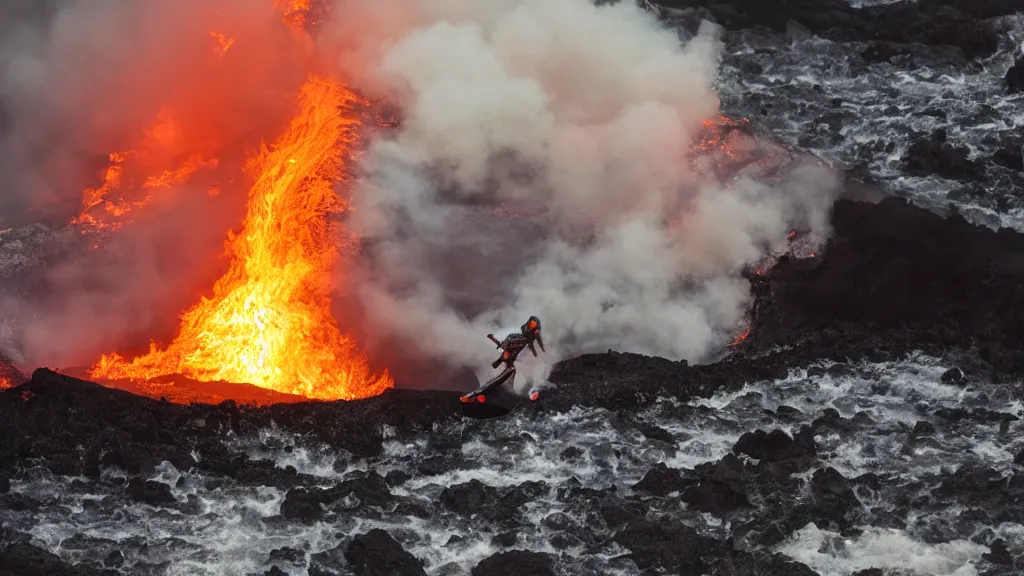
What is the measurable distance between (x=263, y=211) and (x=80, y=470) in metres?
8.22

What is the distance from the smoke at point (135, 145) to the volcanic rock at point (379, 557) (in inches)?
316

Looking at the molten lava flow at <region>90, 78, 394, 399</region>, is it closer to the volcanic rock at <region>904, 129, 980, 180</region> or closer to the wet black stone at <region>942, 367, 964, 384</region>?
the wet black stone at <region>942, 367, 964, 384</region>

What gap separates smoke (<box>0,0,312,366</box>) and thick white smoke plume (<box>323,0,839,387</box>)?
287cm

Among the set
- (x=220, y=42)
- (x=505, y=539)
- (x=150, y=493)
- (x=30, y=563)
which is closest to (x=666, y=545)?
(x=505, y=539)

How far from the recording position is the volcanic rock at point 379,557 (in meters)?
20.1

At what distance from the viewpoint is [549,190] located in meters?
28.0

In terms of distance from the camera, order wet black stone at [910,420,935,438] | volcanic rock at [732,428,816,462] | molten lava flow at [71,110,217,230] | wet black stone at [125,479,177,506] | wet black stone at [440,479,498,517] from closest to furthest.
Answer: wet black stone at [125,479,177,506] → wet black stone at [440,479,498,517] → volcanic rock at [732,428,816,462] → wet black stone at [910,420,935,438] → molten lava flow at [71,110,217,230]

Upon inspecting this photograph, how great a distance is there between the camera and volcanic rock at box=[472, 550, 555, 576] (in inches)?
790

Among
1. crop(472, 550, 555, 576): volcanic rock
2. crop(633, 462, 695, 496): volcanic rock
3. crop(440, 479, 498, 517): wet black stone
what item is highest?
crop(633, 462, 695, 496): volcanic rock

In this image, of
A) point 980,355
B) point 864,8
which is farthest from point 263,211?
point 864,8

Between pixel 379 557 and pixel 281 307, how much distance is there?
7.45m

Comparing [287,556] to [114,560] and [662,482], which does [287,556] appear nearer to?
[114,560]

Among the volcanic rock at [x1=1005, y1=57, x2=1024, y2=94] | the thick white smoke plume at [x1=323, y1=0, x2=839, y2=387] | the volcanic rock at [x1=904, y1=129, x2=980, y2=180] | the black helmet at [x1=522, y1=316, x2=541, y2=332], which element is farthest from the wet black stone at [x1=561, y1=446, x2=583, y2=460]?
the volcanic rock at [x1=1005, y1=57, x2=1024, y2=94]

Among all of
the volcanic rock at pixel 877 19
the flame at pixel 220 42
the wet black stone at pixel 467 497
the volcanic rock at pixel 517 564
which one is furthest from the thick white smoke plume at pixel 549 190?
the volcanic rock at pixel 517 564
